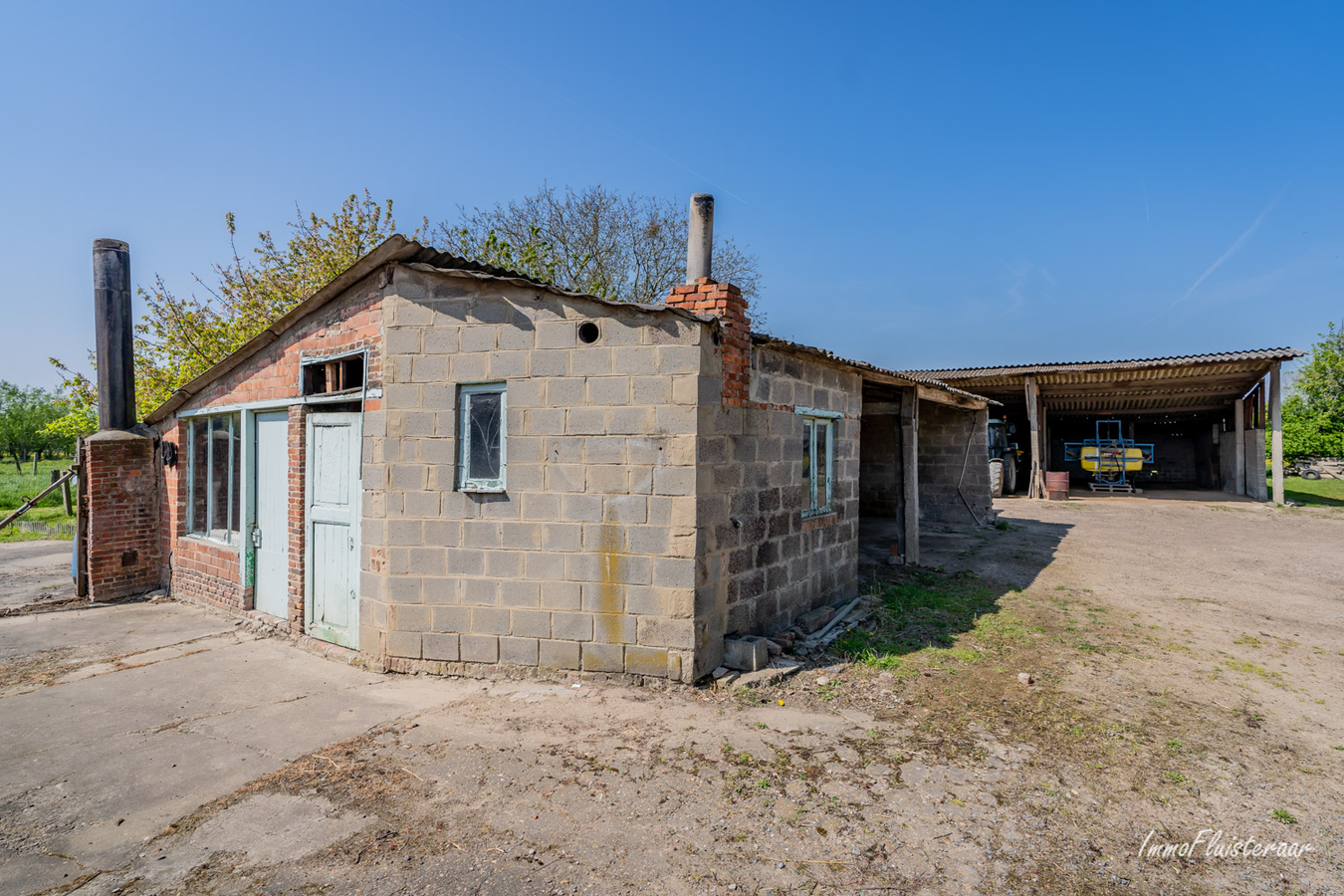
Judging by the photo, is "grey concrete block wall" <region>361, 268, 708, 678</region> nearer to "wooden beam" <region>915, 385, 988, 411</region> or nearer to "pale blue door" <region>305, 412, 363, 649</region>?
"pale blue door" <region>305, 412, 363, 649</region>

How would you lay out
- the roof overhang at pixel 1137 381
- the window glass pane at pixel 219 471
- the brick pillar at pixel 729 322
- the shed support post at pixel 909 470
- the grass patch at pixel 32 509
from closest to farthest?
the brick pillar at pixel 729 322, the window glass pane at pixel 219 471, the shed support post at pixel 909 470, the grass patch at pixel 32 509, the roof overhang at pixel 1137 381

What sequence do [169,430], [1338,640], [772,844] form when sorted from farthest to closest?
[169,430]
[1338,640]
[772,844]

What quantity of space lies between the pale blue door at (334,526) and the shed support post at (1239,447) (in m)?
22.9

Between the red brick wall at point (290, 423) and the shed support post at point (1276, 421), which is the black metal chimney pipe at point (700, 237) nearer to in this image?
the red brick wall at point (290, 423)

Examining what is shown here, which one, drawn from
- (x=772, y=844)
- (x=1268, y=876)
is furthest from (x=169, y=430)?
(x=1268, y=876)

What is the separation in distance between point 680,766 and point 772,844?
861 millimetres

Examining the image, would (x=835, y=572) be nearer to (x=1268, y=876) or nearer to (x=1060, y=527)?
(x=1268, y=876)

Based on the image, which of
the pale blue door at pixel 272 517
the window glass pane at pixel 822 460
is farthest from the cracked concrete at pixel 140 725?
the window glass pane at pixel 822 460

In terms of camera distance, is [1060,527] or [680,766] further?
[1060,527]

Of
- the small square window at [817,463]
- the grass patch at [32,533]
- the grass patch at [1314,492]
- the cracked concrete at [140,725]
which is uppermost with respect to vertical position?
the small square window at [817,463]

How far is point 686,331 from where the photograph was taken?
4.96 metres

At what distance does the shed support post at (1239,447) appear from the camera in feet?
60.2

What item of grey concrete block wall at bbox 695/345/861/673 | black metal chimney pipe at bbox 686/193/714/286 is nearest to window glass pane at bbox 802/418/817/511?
grey concrete block wall at bbox 695/345/861/673

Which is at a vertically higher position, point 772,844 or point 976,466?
point 976,466
